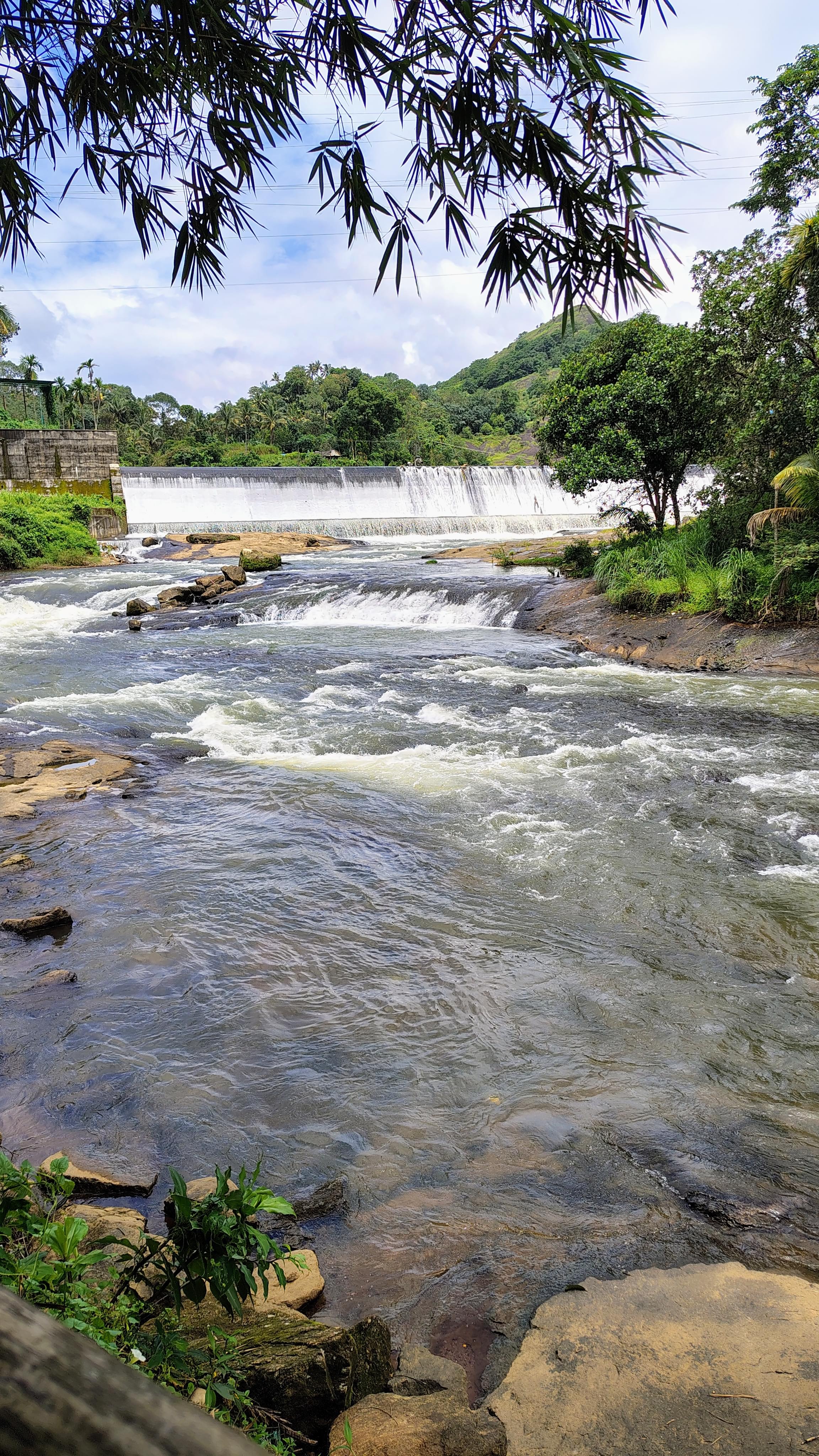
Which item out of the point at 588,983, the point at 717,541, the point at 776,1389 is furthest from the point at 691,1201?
the point at 717,541

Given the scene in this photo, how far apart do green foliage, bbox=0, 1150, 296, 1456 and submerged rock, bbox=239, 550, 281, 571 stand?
22350 mm

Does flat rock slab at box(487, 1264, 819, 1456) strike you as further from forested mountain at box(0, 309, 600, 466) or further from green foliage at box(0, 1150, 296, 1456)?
forested mountain at box(0, 309, 600, 466)

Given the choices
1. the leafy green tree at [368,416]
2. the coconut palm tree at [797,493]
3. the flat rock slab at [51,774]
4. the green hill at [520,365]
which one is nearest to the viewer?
the flat rock slab at [51,774]

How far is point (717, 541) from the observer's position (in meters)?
14.5

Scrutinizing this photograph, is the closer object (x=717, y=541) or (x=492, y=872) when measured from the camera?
(x=492, y=872)

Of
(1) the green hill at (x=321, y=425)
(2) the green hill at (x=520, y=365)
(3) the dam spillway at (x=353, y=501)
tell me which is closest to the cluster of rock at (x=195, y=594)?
(3) the dam spillway at (x=353, y=501)

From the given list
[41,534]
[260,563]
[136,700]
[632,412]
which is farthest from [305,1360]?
[41,534]

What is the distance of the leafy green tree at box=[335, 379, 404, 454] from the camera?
169 feet

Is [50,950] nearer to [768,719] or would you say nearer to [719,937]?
[719,937]

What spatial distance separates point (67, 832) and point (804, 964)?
5.21m

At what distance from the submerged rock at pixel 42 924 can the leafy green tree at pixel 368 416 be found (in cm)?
5035

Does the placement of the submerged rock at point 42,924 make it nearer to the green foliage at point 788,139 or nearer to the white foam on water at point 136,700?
the white foam on water at point 136,700

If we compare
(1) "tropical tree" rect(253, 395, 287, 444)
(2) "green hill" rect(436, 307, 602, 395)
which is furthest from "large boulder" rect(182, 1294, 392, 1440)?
(2) "green hill" rect(436, 307, 602, 395)

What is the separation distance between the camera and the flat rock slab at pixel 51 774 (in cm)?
736
